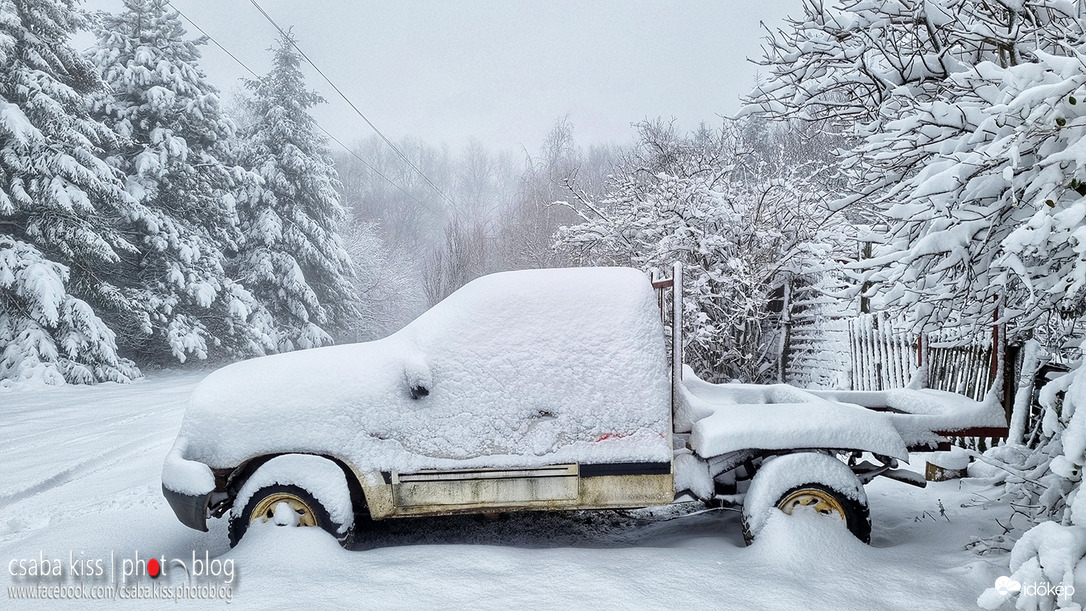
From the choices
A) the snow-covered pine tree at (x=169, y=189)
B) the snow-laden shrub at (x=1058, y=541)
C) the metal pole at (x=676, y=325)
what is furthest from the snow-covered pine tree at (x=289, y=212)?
the snow-laden shrub at (x=1058, y=541)

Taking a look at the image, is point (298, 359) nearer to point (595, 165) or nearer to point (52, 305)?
point (52, 305)

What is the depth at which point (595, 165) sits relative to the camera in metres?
46.4

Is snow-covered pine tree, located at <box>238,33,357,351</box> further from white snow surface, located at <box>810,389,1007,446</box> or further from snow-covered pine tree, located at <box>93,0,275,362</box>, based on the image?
white snow surface, located at <box>810,389,1007,446</box>

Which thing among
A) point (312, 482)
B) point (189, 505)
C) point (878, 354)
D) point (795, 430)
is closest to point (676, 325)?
point (795, 430)

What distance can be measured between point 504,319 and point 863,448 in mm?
2300

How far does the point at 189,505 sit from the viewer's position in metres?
3.49

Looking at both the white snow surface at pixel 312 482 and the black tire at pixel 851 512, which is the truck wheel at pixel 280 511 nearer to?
the white snow surface at pixel 312 482

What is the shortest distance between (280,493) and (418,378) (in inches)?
39.9

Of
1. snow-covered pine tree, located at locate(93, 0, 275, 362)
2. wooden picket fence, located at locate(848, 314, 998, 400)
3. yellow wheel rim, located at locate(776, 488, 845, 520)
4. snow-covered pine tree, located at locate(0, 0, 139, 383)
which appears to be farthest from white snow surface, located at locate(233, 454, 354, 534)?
snow-covered pine tree, located at locate(93, 0, 275, 362)

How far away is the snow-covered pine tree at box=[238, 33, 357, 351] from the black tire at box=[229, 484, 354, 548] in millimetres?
19633

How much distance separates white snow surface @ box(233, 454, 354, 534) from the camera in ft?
11.7

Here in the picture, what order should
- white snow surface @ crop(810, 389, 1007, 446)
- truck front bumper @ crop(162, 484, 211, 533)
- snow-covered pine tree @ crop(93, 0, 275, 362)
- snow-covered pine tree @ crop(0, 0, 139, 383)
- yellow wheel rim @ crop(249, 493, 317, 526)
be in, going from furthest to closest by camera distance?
1. snow-covered pine tree @ crop(93, 0, 275, 362)
2. snow-covered pine tree @ crop(0, 0, 139, 383)
3. white snow surface @ crop(810, 389, 1007, 446)
4. yellow wheel rim @ crop(249, 493, 317, 526)
5. truck front bumper @ crop(162, 484, 211, 533)

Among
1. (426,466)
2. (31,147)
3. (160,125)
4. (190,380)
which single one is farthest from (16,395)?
(426,466)

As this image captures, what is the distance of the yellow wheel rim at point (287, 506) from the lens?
11.8 ft
